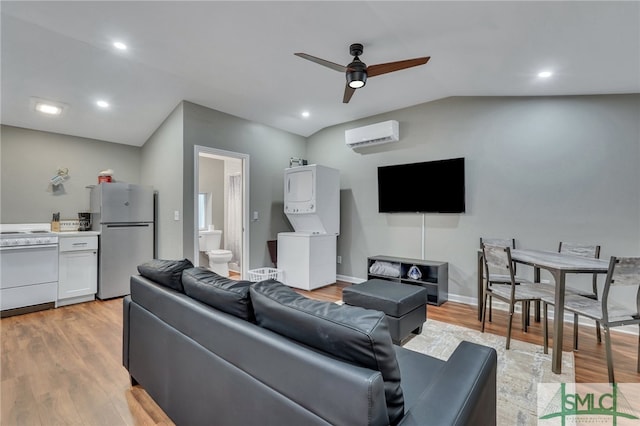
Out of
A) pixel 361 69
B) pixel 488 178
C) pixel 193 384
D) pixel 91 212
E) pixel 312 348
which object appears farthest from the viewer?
pixel 91 212

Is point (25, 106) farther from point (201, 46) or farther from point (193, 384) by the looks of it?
point (193, 384)

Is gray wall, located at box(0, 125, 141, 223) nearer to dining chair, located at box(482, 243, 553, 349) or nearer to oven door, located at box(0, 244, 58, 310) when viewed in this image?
oven door, located at box(0, 244, 58, 310)

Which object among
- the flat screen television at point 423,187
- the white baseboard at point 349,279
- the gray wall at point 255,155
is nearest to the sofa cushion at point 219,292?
the gray wall at point 255,155

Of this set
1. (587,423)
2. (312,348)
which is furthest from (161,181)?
(587,423)

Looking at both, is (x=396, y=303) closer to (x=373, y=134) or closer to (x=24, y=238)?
(x=373, y=134)

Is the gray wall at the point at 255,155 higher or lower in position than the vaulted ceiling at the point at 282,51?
lower

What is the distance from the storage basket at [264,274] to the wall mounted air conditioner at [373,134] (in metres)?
2.34

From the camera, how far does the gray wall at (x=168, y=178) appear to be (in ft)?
12.7

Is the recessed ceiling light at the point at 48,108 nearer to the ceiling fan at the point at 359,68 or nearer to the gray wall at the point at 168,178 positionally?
the gray wall at the point at 168,178

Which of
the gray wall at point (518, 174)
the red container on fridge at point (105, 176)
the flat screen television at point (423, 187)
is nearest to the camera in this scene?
the gray wall at point (518, 174)

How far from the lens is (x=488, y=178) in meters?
3.65

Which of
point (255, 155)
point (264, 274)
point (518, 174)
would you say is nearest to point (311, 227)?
point (264, 274)

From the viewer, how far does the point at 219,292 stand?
4.33ft

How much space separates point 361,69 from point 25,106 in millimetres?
3884
